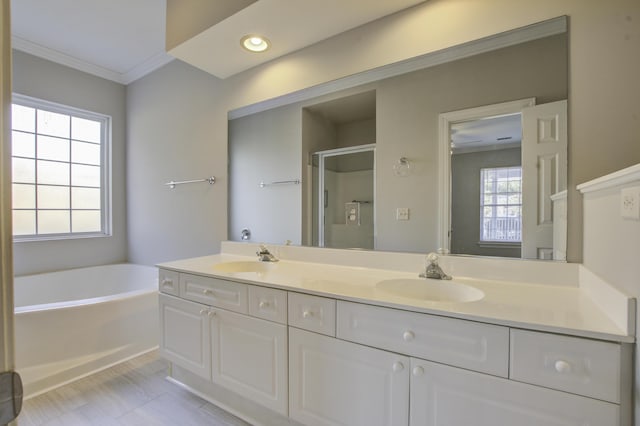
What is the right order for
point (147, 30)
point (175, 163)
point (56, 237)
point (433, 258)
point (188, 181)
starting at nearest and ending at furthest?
1. point (433, 258)
2. point (147, 30)
3. point (188, 181)
4. point (175, 163)
5. point (56, 237)

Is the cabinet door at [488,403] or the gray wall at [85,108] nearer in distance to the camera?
the cabinet door at [488,403]

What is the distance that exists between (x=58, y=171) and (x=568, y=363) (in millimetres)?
4155

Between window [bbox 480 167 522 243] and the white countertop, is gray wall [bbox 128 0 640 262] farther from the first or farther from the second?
the white countertop

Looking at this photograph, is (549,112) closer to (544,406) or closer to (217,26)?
(544,406)

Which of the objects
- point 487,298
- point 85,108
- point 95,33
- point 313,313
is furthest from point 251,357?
point 85,108

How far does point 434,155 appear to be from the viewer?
159cm

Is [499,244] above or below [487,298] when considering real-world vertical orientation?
above

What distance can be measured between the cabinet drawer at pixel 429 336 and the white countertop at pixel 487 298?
0.03m

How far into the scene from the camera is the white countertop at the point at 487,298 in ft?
2.87

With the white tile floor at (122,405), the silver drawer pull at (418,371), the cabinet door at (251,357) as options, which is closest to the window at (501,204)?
the silver drawer pull at (418,371)

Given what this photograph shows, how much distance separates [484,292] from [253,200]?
167 centimetres

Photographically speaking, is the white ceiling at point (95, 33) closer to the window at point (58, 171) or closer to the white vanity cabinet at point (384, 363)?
the window at point (58, 171)

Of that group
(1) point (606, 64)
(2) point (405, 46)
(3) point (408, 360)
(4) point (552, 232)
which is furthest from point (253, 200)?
(1) point (606, 64)

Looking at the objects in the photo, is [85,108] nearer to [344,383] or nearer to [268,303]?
[268,303]
